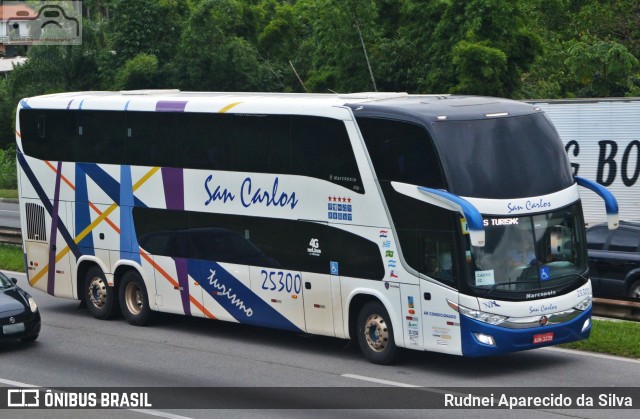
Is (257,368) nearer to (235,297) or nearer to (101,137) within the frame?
(235,297)

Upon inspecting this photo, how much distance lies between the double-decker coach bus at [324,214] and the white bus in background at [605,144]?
1042 centimetres

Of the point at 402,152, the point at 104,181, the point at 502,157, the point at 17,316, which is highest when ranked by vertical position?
the point at 402,152

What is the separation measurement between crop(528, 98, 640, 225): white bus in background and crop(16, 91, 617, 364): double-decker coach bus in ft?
34.2

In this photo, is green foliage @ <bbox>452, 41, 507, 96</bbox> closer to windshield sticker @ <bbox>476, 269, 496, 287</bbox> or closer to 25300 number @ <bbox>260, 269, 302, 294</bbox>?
25300 number @ <bbox>260, 269, 302, 294</bbox>

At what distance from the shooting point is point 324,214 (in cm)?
1673

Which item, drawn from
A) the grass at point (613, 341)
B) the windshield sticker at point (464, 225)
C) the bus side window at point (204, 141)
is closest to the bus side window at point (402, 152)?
the windshield sticker at point (464, 225)

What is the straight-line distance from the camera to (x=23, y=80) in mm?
52094

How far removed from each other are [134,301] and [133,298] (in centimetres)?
6

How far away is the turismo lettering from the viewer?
56.6 ft

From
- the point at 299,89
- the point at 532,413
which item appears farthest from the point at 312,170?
the point at 299,89

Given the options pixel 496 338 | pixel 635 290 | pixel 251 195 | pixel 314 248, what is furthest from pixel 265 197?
pixel 635 290

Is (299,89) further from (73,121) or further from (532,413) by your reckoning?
(532,413)

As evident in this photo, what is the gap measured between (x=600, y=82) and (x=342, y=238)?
82.5 feet

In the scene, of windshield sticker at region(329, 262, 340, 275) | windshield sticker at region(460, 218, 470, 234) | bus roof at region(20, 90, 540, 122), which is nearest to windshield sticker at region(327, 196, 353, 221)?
windshield sticker at region(329, 262, 340, 275)
